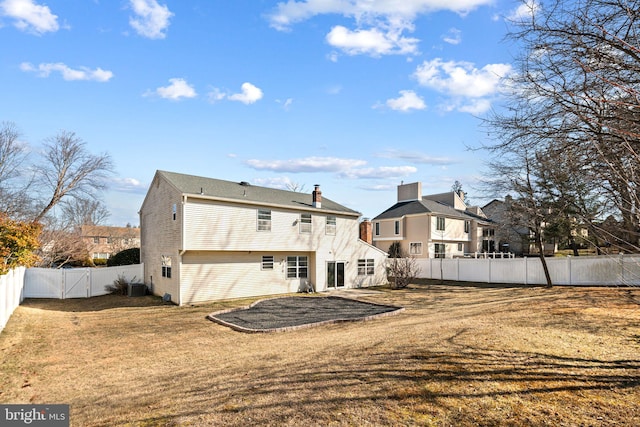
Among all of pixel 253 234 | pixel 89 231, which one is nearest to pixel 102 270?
pixel 253 234

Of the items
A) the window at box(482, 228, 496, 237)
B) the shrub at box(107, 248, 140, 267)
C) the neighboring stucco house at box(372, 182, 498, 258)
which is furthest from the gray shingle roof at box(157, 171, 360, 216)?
the window at box(482, 228, 496, 237)

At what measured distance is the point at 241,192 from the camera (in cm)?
2155

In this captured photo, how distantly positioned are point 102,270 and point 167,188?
6.73 meters

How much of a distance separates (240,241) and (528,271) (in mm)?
19961

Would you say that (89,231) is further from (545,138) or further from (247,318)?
(545,138)

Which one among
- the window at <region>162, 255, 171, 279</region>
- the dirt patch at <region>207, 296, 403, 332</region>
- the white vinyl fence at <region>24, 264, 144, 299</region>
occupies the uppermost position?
the window at <region>162, 255, 171, 279</region>

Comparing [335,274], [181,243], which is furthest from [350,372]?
[335,274]

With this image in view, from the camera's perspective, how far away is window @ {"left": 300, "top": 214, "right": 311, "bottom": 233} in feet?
76.2

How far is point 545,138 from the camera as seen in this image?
5500 mm

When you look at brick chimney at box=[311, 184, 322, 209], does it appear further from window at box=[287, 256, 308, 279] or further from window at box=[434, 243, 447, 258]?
window at box=[434, 243, 447, 258]

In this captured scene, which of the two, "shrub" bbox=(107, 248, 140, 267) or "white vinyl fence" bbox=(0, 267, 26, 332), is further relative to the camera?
"shrub" bbox=(107, 248, 140, 267)

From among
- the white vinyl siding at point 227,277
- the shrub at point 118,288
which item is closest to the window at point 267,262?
the white vinyl siding at point 227,277

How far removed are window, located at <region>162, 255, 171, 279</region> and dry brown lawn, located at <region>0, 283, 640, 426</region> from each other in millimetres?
7266

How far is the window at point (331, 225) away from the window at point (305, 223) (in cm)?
167
